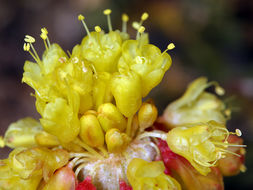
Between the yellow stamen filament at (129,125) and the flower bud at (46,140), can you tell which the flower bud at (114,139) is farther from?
the flower bud at (46,140)

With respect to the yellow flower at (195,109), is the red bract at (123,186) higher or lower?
lower

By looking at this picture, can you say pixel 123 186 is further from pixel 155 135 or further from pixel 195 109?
pixel 195 109

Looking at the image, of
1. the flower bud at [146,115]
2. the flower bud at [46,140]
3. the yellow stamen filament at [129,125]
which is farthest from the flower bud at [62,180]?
the flower bud at [146,115]

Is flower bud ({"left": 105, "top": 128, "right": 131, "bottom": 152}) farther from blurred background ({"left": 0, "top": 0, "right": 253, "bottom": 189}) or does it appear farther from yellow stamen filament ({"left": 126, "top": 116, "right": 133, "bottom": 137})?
blurred background ({"left": 0, "top": 0, "right": 253, "bottom": 189})

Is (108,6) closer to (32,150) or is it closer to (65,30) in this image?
(65,30)

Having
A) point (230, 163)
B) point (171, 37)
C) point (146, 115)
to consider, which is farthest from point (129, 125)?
point (171, 37)

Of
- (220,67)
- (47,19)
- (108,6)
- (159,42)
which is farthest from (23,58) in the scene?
(220,67)
